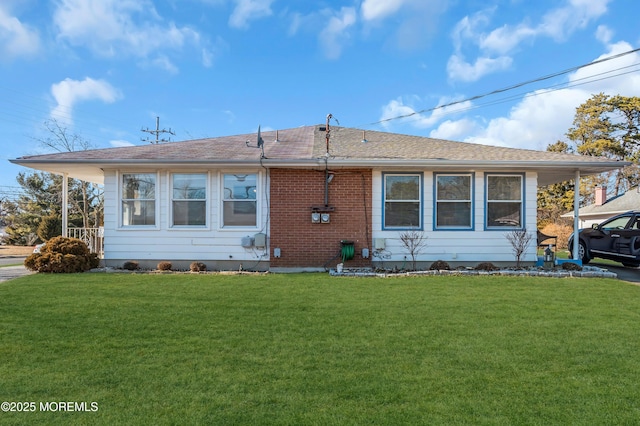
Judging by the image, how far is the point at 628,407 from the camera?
9.90ft

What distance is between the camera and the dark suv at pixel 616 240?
1116 centimetres

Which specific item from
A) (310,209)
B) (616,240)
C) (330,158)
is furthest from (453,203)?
(616,240)

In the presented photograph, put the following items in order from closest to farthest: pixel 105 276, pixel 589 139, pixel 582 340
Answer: pixel 582 340 < pixel 105 276 < pixel 589 139

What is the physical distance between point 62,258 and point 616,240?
50.2 ft

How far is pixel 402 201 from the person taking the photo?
412 inches

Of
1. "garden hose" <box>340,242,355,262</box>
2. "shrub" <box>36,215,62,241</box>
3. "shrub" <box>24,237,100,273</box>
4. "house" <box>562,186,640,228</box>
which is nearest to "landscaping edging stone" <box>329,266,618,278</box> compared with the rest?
"garden hose" <box>340,242,355,262</box>

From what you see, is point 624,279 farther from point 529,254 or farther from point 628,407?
point 628,407

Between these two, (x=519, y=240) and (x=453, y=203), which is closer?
(x=519, y=240)

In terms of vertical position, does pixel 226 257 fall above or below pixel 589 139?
below

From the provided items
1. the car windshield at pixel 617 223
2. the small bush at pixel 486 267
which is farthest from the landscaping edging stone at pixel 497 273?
the car windshield at pixel 617 223

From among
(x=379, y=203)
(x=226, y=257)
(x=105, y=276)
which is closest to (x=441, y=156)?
(x=379, y=203)

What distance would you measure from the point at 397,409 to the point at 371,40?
649 inches

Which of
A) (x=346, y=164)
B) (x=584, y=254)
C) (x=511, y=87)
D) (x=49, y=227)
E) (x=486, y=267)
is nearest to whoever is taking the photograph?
(x=486, y=267)

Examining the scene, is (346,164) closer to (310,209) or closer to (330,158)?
(330,158)
